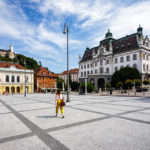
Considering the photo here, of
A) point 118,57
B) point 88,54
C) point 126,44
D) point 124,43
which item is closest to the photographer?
point 126,44

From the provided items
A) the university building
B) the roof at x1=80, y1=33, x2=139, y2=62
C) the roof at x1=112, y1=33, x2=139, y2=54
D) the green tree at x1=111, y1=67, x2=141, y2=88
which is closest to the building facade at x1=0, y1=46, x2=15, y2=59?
the university building

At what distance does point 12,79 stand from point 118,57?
150ft

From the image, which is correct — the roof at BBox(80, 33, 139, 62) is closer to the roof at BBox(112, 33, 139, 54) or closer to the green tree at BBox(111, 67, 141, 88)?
the roof at BBox(112, 33, 139, 54)

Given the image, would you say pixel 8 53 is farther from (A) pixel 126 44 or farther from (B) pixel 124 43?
(A) pixel 126 44

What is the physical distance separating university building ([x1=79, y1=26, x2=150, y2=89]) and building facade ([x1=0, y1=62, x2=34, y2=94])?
25.4 m

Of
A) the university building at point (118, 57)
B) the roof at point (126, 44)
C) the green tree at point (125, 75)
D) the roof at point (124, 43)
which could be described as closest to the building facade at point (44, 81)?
the university building at point (118, 57)

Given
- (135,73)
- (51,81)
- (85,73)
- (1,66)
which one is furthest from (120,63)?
(1,66)

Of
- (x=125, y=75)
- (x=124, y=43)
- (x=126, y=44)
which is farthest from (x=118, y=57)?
(x=125, y=75)

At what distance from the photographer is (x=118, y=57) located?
57.2 metres

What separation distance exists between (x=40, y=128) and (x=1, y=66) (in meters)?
51.1

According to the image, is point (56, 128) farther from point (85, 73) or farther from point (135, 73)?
point (85, 73)

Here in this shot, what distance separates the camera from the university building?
49.7 metres

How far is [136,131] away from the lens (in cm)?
491

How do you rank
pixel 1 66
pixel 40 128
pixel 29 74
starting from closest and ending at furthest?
pixel 40 128
pixel 1 66
pixel 29 74
